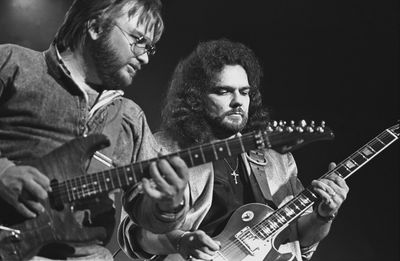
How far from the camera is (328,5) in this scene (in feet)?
12.7

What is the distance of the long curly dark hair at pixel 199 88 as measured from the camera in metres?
3.04

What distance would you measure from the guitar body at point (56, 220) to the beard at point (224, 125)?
4.49 ft

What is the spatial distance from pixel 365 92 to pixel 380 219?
0.96 metres

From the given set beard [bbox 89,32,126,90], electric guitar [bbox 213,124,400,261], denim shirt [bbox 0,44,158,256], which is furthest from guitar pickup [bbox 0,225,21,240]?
electric guitar [bbox 213,124,400,261]

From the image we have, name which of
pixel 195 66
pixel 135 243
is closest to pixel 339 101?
pixel 195 66

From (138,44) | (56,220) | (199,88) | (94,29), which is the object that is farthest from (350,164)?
(56,220)

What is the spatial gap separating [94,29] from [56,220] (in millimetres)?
720

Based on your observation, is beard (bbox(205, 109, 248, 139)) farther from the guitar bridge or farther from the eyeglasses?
the eyeglasses

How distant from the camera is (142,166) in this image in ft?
5.51

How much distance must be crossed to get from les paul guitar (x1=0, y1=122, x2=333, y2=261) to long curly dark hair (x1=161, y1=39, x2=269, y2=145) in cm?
123

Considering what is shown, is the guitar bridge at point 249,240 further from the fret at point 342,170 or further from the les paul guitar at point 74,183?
the les paul guitar at point 74,183

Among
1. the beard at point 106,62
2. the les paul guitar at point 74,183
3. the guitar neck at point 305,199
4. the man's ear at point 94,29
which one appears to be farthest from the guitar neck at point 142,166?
the guitar neck at point 305,199

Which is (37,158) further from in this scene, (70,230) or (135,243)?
(135,243)

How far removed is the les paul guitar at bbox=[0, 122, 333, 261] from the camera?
156 cm
